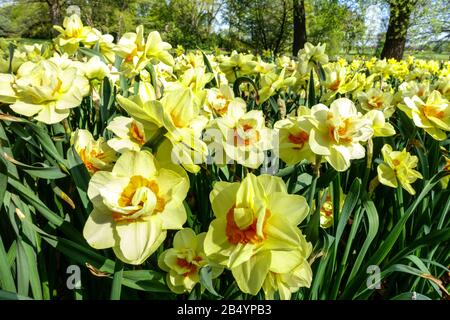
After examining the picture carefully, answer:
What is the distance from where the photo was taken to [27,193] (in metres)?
0.88

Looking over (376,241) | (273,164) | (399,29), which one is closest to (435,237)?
(376,241)

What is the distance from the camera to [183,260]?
91cm

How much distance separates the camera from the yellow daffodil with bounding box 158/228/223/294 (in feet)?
2.97

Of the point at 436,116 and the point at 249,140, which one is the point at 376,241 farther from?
the point at 249,140

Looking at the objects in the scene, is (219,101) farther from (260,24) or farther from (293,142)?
(260,24)

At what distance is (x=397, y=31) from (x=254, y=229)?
1413cm

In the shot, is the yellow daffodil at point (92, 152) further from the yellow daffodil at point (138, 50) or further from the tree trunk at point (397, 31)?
the tree trunk at point (397, 31)

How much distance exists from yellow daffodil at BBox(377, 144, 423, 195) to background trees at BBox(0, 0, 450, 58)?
42.2 ft

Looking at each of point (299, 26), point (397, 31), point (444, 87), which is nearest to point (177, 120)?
point (444, 87)

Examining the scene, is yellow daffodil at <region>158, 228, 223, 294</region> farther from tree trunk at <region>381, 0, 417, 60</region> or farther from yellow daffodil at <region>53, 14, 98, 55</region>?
tree trunk at <region>381, 0, 417, 60</region>

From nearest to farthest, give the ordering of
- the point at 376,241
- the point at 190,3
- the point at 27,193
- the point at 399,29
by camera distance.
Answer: the point at 27,193
the point at 376,241
the point at 399,29
the point at 190,3

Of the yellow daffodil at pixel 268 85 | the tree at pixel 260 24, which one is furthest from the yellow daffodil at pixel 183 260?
the tree at pixel 260 24

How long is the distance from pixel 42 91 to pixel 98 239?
0.46 m

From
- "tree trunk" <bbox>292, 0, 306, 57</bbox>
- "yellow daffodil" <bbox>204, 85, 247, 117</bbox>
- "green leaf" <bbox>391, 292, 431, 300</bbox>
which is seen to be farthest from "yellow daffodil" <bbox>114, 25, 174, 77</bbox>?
"tree trunk" <bbox>292, 0, 306, 57</bbox>
